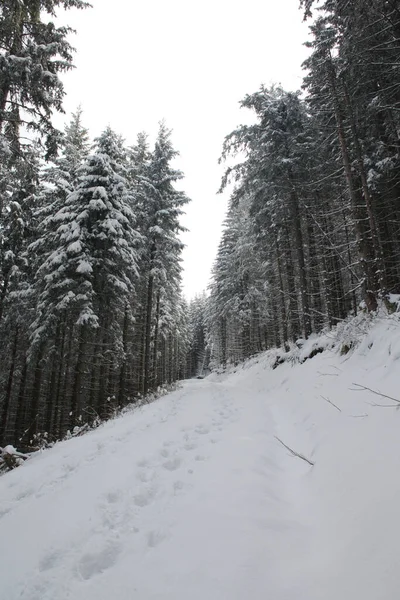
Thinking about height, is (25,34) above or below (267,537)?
above

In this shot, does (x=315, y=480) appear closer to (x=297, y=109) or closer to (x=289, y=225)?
(x=289, y=225)

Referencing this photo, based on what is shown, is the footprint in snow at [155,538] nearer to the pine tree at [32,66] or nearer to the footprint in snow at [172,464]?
the footprint in snow at [172,464]

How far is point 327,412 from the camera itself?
5.77 meters

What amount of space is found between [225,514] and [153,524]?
28.8 inches

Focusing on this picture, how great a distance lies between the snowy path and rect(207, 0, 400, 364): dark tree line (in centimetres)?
545

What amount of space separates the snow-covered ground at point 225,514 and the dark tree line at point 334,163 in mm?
4476

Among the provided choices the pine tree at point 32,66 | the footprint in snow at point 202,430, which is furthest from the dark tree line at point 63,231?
the footprint in snow at point 202,430

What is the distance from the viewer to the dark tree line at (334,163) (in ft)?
30.0

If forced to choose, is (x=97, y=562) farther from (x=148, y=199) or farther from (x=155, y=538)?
(x=148, y=199)

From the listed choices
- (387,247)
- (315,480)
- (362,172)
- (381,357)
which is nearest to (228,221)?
(387,247)

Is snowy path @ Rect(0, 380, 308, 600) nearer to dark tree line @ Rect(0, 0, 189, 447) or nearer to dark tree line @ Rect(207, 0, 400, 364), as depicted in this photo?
dark tree line @ Rect(207, 0, 400, 364)

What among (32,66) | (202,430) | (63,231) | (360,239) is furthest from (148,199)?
(202,430)

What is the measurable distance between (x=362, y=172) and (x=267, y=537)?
9.93 metres

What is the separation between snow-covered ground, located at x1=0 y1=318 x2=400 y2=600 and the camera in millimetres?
2234
